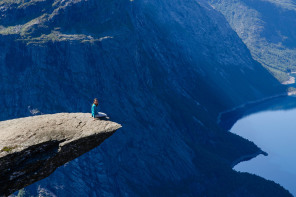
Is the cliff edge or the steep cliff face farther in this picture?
the steep cliff face

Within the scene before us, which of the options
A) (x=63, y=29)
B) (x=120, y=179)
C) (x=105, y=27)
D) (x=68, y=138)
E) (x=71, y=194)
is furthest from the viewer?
(x=105, y=27)

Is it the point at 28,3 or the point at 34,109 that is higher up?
the point at 28,3

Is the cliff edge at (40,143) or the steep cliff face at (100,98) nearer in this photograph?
the cliff edge at (40,143)

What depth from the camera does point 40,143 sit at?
26.0 meters

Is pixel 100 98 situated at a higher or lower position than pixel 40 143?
higher

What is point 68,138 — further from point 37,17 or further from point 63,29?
point 37,17

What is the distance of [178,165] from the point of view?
17988cm

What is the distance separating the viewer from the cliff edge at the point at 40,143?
81.9ft

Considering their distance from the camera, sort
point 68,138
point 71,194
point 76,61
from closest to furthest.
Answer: point 68,138 < point 71,194 < point 76,61

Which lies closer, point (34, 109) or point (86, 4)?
point (34, 109)

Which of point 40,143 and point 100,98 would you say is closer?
point 40,143

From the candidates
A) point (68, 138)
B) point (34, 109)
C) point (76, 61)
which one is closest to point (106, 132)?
point (68, 138)

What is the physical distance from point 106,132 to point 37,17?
184 m

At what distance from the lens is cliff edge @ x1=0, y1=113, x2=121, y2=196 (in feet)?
81.9
